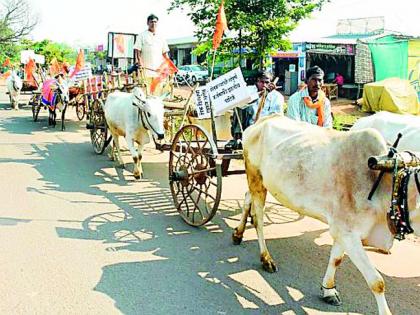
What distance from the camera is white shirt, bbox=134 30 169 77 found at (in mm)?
9602

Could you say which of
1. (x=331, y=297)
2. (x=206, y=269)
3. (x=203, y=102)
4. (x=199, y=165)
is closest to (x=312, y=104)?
(x=203, y=102)

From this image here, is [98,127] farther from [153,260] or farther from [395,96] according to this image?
[395,96]

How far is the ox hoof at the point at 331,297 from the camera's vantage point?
3.92 meters

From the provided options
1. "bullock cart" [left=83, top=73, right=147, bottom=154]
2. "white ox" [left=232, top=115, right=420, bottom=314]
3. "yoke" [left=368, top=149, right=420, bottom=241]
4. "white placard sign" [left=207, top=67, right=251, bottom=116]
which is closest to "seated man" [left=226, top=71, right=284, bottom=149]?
"white placard sign" [left=207, top=67, right=251, bottom=116]

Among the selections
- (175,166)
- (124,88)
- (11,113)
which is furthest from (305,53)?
(175,166)

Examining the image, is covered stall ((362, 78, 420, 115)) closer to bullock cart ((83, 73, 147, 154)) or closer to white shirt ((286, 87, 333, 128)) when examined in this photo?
bullock cart ((83, 73, 147, 154))

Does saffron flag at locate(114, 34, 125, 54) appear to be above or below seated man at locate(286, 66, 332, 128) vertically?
above

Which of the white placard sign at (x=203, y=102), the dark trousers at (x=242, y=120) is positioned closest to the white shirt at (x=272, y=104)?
the dark trousers at (x=242, y=120)

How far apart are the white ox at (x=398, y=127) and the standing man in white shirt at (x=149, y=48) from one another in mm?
5094

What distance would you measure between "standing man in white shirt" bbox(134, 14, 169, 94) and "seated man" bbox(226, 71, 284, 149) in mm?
3662

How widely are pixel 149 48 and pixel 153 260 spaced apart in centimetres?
585

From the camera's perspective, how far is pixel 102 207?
6586 millimetres

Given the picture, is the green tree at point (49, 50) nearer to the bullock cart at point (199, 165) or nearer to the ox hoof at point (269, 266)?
the bullock cart at point (199, 165)

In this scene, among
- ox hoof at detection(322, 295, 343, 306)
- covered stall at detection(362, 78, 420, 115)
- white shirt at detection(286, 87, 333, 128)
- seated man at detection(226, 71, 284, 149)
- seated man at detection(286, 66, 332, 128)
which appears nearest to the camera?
ox hoof at detection(322, 295, 343, 306)
